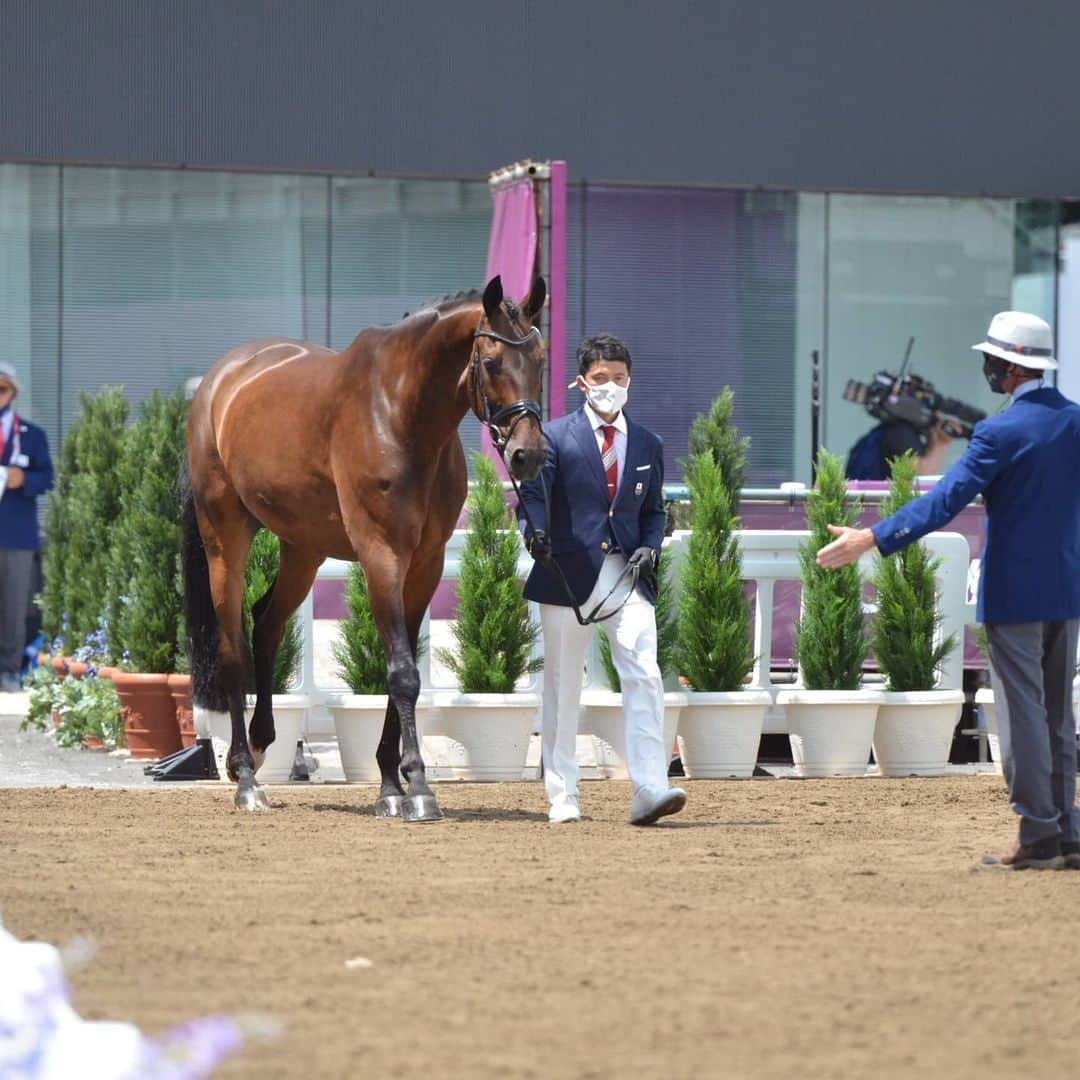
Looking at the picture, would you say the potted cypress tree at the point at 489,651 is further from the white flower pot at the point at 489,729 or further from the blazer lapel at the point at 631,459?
the blazer lapel at the point at 631,459

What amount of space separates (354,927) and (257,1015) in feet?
4.00

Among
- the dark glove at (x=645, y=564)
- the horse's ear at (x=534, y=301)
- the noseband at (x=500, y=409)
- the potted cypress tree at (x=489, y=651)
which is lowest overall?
the potted cypress tree at (x=489, y=651)

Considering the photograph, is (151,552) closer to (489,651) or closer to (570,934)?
(489,651)

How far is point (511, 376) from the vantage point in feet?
27.9

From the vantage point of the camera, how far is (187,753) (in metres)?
10.5

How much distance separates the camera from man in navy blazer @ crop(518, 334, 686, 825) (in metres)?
8.62

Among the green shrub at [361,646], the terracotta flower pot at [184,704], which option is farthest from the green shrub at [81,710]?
the green shrub at [361,646]

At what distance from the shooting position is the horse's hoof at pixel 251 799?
9297mm

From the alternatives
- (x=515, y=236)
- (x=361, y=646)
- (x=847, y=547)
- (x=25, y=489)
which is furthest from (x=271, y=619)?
(x=25, y=489)

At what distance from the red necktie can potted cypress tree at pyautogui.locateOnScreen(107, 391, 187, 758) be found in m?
3.07

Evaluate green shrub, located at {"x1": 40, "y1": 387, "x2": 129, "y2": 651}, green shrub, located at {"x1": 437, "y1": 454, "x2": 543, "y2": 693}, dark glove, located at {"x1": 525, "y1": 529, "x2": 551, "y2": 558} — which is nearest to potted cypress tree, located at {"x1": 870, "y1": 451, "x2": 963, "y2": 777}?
green shrub, located at {"x1": 437, "y1": 454, "x2": 543, "y2": 693}

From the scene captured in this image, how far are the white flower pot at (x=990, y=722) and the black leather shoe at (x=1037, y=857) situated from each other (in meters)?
3.52

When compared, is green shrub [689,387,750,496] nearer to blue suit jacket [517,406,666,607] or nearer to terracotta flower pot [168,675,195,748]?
blue suit jacket [517,406,666,607]

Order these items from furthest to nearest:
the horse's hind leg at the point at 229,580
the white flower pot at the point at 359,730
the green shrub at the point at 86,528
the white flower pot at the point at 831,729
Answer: the green shrub at the point at 86,528
the white flower pot at the point at 831,729
the white flower pot at the point at 359,730
the horse's hind leg at the point at 229,580
